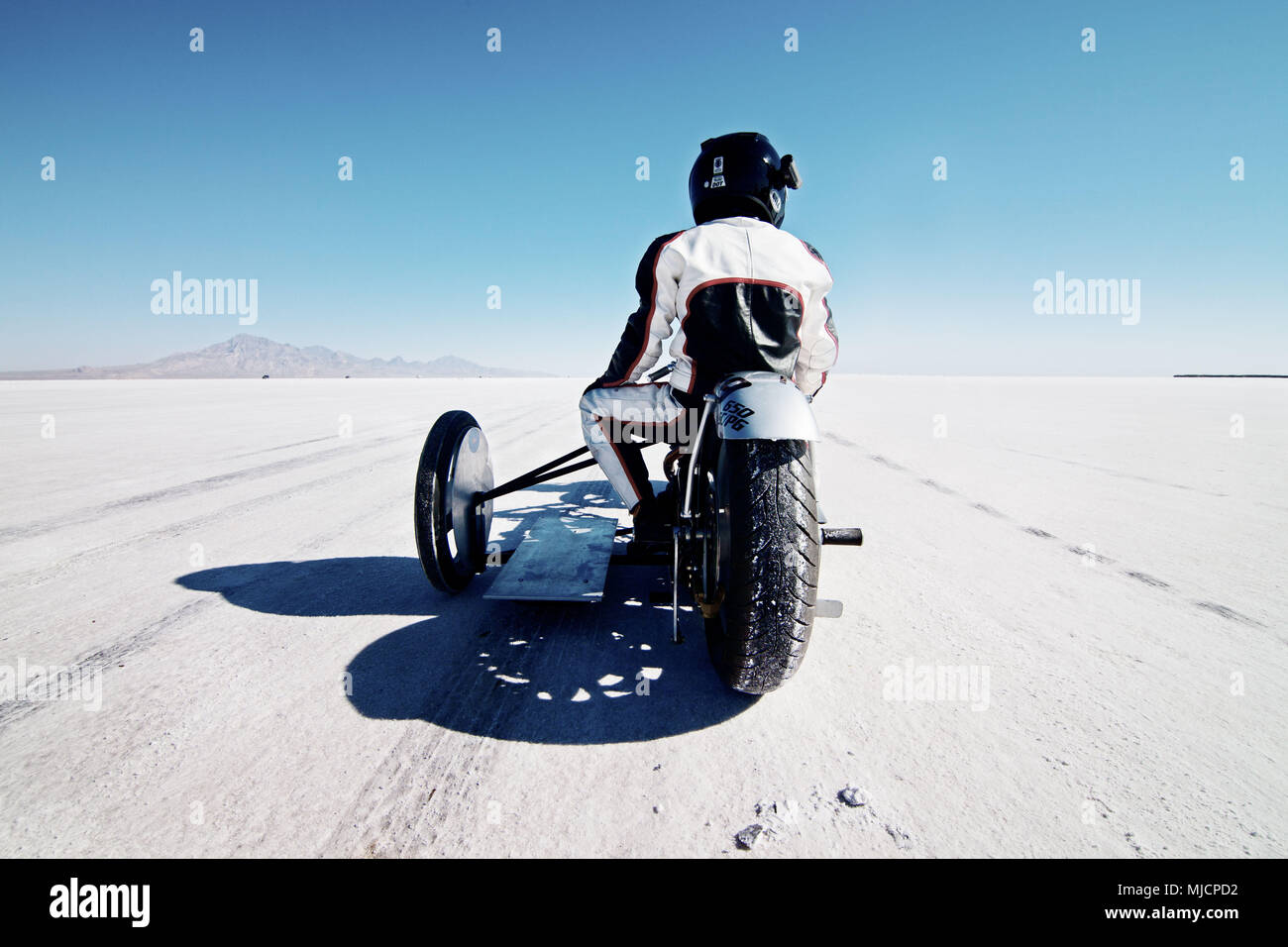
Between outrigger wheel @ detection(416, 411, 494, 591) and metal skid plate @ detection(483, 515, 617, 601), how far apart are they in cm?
26

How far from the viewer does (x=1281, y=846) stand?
1467mm

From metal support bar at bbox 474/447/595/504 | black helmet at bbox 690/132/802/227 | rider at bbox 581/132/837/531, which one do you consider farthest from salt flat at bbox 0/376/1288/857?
black helmet at bbox 690/132/802/227

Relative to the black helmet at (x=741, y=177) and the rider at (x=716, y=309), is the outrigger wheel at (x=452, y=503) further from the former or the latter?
the black helmet at (x=741, y=177)

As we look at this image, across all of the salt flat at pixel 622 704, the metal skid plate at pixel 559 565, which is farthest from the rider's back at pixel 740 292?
the salt flat at pixel 622 704

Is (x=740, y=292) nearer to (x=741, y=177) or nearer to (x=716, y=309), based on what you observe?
(x=716, y=309)

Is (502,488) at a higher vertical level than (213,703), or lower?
higher

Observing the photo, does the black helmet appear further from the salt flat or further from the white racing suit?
the salt flat

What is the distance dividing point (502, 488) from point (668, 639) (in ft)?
4.90

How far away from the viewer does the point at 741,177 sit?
2.66 meters

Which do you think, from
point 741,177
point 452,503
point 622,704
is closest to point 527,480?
point 452,503

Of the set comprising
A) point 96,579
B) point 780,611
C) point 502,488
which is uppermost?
point 502,488
